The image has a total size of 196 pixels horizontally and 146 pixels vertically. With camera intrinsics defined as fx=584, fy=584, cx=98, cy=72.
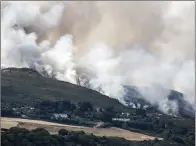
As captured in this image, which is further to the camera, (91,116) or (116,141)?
(91,116)

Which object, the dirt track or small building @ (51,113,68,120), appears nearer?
the dirt track

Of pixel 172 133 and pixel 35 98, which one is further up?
pixel 35 98

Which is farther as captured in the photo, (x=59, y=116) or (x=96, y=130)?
(x=59, y=116)

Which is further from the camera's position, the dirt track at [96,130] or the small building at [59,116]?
the small building at [59,116]

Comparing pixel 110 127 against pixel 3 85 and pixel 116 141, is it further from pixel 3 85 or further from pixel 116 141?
pixel 3 85

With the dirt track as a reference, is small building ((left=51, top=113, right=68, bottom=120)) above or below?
above

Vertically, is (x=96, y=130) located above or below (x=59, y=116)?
below

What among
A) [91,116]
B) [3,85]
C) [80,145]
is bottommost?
[80,145]

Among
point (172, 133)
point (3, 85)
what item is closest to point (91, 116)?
point (172, 133)

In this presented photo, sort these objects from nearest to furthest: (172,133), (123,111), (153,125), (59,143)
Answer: (59,143), (172,133), (153,125), (123,111)

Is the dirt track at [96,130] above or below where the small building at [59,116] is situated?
below

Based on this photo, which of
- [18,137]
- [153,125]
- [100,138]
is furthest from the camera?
[153,125]
